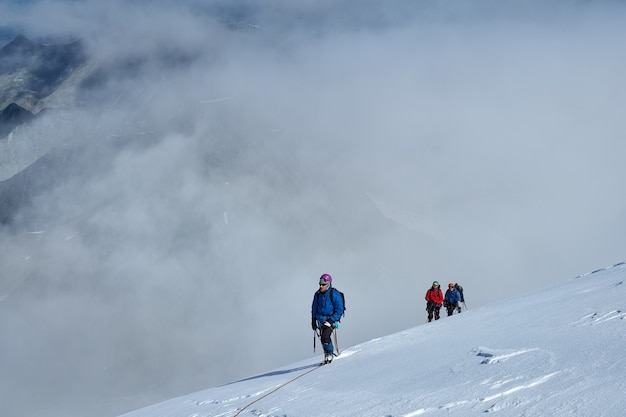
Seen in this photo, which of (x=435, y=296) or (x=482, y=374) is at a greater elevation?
(x=435, y=296)

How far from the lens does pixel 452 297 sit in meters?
27.4

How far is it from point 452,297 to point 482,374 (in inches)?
776

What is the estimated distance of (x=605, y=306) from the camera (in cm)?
1111

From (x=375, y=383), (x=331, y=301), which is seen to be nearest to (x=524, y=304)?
(x=331, y=301)

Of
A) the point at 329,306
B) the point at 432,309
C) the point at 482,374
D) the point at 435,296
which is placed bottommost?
the point at 482,374

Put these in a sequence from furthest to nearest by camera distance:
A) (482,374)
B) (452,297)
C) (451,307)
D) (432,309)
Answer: (451,307) → (452,297) → (432,309) → (482,374)

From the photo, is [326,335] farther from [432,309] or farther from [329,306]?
[432,309]

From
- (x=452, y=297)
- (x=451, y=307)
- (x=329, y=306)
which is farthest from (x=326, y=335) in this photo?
(x=451, y=307)

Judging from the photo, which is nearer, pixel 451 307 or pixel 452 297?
pixel 452 297

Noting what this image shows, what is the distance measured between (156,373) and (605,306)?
195m

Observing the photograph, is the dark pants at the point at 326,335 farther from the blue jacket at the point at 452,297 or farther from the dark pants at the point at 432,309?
the blue jacket at the point at 452,297

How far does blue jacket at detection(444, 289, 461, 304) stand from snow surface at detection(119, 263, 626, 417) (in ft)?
40.5

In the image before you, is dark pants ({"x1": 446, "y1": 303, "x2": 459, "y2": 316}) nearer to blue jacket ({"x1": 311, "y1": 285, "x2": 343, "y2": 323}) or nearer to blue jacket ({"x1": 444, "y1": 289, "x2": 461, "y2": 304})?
blue jacket ({"x1": 444, "y1": 289, "x2": 461, "y2": 304})

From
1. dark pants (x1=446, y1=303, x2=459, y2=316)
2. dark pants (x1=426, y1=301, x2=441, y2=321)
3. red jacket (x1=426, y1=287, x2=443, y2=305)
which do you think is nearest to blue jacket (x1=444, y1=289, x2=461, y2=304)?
dark pants (x1=446, y1=303, x2=459, y2=316)
